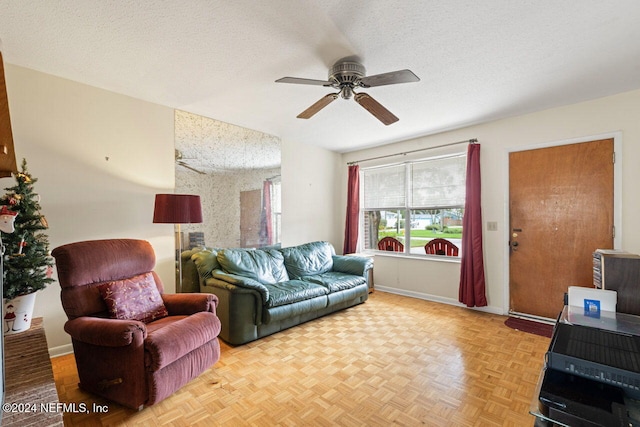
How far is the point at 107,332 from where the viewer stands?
5.61 feet

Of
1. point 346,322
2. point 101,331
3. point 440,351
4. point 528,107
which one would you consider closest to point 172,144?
point 101,331

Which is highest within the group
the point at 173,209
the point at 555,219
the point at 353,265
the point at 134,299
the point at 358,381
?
the point at 173,209

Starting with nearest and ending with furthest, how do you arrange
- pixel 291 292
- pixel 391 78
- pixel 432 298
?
pixel 391 78
pixel 291 292
pixel 432 298

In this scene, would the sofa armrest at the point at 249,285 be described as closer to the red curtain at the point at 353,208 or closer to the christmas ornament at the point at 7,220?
the christmas ornament at the point at 7,220

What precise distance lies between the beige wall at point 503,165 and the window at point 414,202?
0.95ft

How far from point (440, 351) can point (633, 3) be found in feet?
9.15

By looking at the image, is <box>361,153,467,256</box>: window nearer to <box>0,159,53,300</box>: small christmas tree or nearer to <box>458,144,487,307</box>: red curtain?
<box>458,144,487,307</box>: red curtain

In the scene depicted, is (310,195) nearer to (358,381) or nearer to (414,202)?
(414,202)

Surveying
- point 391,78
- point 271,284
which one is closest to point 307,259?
point 271,284

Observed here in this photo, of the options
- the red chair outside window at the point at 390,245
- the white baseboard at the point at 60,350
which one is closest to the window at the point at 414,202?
the red chair outside window at the point at 390,245

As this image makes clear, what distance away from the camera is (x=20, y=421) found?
1072 mm

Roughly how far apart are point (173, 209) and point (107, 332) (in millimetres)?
1208

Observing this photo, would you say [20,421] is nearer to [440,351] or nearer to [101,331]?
[101,331]

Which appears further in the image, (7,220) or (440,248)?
(440,248)
